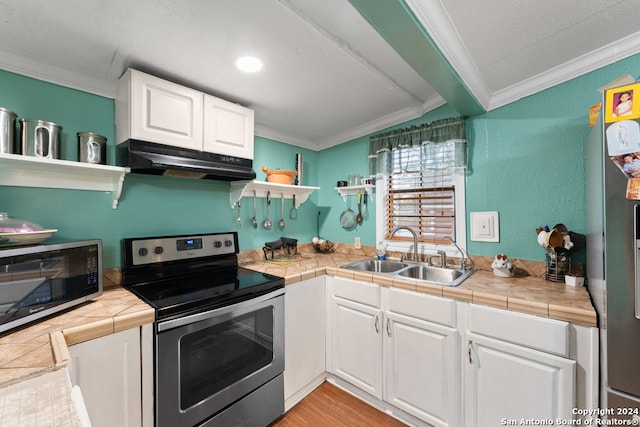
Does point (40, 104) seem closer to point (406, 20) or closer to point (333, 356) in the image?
point (406, 20)

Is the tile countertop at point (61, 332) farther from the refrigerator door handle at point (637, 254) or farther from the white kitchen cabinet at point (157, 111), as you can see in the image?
the refrigerator door handle at point (637, 254)

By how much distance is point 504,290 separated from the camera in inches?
53.9

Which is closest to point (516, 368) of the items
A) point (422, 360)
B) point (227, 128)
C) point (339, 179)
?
point (422, 360)

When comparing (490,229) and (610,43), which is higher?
(610,43)

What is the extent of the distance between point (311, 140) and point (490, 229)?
1906 mm

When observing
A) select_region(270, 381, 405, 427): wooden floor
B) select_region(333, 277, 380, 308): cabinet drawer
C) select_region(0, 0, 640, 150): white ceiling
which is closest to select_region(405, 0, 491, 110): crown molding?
select_region(0, 0, 640, 150): white ceiling

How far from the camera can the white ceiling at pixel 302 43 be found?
1.08 meters

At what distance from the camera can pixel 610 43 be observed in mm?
1305

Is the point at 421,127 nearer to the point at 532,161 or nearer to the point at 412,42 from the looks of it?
the point at 532,161

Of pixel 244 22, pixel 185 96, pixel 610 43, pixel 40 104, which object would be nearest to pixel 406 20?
pixel 244 22

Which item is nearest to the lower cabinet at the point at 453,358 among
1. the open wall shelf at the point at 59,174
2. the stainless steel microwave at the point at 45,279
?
the stainless steel microwave at the point at 45,279

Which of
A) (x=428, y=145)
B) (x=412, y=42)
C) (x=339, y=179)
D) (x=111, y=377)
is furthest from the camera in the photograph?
(x=339, y=179)

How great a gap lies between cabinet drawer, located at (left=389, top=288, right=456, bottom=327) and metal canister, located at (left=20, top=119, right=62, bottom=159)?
2.04m

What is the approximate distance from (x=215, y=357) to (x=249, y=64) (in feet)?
5.38
